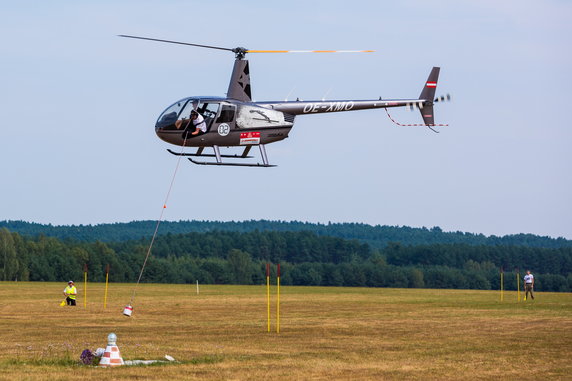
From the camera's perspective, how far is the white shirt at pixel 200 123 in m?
32.5

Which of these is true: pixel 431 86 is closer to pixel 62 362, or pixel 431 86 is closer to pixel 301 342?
pixel 301 342

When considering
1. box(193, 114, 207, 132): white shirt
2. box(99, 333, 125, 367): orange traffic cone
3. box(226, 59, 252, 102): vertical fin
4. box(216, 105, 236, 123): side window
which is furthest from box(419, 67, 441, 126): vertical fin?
box(99, 333, 125, 367): orange traffic cone

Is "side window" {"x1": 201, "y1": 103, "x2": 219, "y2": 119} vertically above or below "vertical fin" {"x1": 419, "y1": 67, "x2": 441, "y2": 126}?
below

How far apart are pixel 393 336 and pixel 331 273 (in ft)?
423

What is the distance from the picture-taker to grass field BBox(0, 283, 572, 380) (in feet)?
73.2

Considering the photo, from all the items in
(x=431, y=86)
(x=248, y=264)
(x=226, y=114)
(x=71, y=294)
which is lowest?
(x=71, y=294)

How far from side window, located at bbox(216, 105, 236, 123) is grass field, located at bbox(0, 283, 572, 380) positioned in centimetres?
676

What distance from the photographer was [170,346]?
2706cm

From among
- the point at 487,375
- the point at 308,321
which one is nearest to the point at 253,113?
the point at 308,321

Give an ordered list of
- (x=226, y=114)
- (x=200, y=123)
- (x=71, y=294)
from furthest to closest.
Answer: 1. (x=71, y=294)
2. (x=226, y=114)
3. (x=200, y=123)

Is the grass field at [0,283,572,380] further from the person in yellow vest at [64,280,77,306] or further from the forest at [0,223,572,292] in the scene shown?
the forest at [0,223,572,292]

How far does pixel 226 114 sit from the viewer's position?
3316cm

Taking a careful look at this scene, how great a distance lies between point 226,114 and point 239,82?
5.50ft

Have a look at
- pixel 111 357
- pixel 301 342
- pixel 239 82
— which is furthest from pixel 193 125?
pixel 111 357
